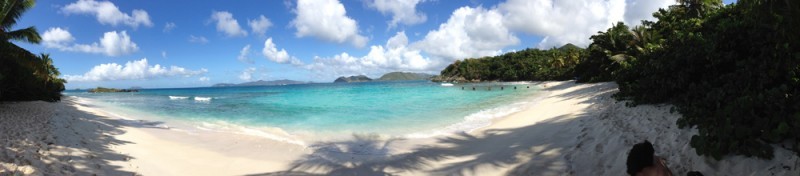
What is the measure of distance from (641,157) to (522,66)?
75539 mm

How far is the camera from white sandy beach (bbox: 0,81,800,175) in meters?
5.08

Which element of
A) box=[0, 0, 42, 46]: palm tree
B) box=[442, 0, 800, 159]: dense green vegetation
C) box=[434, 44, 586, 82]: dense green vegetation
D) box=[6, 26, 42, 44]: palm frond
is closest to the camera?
box=[442, 0, 800, 159]: dense green vegetation

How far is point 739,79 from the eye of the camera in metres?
5.65

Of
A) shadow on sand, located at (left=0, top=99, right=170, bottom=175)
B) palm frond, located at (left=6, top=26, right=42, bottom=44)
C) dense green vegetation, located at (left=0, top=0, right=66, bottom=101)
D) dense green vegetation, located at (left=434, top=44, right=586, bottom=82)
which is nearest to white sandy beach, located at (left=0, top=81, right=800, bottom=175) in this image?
shadow on sand, located at (left=0, top=99, right=170, bottom=175)

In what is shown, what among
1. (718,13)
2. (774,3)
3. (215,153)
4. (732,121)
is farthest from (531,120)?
(215,153)

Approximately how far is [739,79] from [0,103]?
76.4ft

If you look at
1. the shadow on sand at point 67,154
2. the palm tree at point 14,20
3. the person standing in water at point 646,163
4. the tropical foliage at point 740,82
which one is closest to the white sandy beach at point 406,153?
the shadow on sand at point 67,154

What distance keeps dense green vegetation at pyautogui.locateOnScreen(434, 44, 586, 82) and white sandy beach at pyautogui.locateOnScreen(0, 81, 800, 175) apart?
47.4 m

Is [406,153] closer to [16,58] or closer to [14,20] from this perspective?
[16,58]

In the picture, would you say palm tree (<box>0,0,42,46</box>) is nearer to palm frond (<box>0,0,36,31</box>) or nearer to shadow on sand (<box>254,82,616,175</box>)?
palm frond (<box>0,0,36,31</box>)

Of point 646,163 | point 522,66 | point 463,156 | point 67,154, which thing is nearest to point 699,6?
point 463,156

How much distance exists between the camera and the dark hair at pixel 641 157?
375 cm

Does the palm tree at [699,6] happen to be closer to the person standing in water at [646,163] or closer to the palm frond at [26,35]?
the person standing in water at [646,163]

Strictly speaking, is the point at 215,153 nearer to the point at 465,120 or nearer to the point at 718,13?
the point at 465,120
